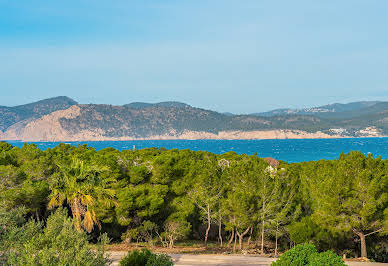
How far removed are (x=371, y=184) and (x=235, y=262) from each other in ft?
28.3

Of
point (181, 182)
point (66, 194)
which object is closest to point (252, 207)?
point (181, 182)

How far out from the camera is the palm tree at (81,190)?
24.8 m

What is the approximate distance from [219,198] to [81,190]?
362 inches

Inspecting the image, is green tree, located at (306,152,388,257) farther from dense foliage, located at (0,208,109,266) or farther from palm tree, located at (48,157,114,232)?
dense foliage, located at (0,208,109,266)

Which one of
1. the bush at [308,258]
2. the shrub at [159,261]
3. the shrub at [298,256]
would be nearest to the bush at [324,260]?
the bush at [308,258]

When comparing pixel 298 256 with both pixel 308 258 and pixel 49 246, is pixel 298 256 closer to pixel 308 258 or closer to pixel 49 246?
pixel 308 258

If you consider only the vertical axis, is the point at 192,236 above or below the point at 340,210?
below

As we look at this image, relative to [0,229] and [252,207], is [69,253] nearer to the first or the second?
[0,229]

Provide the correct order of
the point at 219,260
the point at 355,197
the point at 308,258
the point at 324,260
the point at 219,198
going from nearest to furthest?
the point at 324,260
the point at 308,258
the point at 219,260
the point at 355,197
the point at 219,198

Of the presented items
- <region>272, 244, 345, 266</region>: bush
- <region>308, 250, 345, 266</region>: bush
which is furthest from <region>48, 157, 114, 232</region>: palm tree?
<region>308, 250, 345, 266</region>: bush

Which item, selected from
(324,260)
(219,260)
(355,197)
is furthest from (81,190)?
(355,197)

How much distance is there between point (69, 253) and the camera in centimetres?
1084

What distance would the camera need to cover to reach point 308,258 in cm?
1433

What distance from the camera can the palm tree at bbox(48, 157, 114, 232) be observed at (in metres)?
24.8
